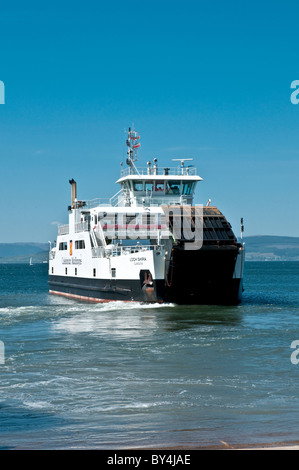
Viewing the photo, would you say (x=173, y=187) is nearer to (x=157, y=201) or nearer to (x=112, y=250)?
(x=157, y=201)

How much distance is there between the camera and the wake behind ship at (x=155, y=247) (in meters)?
30.6

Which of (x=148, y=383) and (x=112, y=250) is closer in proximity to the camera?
(x=148, y=383)

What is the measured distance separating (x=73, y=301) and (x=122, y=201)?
8.28 m

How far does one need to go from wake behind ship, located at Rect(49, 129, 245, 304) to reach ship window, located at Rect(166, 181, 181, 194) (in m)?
0.07

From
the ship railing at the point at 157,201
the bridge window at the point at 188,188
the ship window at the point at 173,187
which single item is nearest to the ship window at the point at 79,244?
the ship railing at the point at 157,201

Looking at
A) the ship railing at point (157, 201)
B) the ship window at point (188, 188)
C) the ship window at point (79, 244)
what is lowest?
the ship window at point (79, 244)

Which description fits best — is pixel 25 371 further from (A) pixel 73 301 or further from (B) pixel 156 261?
(A) pixel 73 301

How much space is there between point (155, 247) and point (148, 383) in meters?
17.1

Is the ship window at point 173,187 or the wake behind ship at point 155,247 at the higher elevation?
the ship window at point 173,187

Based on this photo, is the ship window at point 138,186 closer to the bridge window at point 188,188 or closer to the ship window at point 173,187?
the ship window at point 173,187

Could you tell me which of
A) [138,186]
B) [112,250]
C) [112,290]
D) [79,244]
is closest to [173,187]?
[138,186]

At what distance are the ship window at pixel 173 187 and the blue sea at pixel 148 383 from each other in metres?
12.0

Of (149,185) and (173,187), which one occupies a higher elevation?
(149,185)

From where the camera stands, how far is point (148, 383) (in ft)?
47.8
